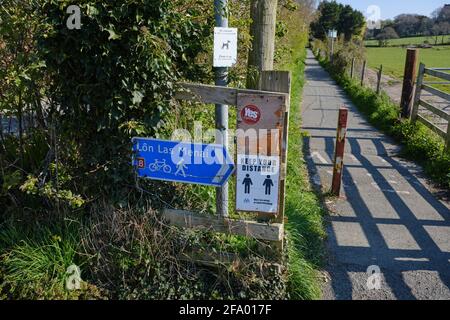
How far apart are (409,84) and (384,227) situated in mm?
5894

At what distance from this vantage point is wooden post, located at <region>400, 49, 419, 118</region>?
9320mm

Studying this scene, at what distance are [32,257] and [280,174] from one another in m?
2.23

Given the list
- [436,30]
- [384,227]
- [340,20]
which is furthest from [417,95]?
[436,30]

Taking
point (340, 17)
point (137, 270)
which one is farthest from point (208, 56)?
point (340, 17)

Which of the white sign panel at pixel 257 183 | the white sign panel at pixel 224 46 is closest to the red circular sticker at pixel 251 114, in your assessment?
the white sign panel at pixel 257 183

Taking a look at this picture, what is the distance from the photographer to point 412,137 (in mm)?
8039

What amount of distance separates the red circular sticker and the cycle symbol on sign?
81 cm

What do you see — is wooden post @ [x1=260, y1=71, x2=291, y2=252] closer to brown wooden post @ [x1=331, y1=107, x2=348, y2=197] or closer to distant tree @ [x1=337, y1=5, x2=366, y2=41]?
brown wooden post @ [x1=331, y1=107, x2=348, y2=197]

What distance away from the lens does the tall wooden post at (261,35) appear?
4258 millimetres

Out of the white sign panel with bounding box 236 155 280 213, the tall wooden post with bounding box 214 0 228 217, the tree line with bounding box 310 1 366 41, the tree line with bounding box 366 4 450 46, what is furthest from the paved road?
the tree line with bounding box 366 4 450 46

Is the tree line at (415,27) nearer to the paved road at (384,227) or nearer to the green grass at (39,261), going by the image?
the paved road at (384,227)

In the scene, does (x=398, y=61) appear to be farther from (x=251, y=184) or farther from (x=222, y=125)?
(x=251, y=184)

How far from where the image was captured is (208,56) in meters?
4.25

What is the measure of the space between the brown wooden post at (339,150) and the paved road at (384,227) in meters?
0.21
